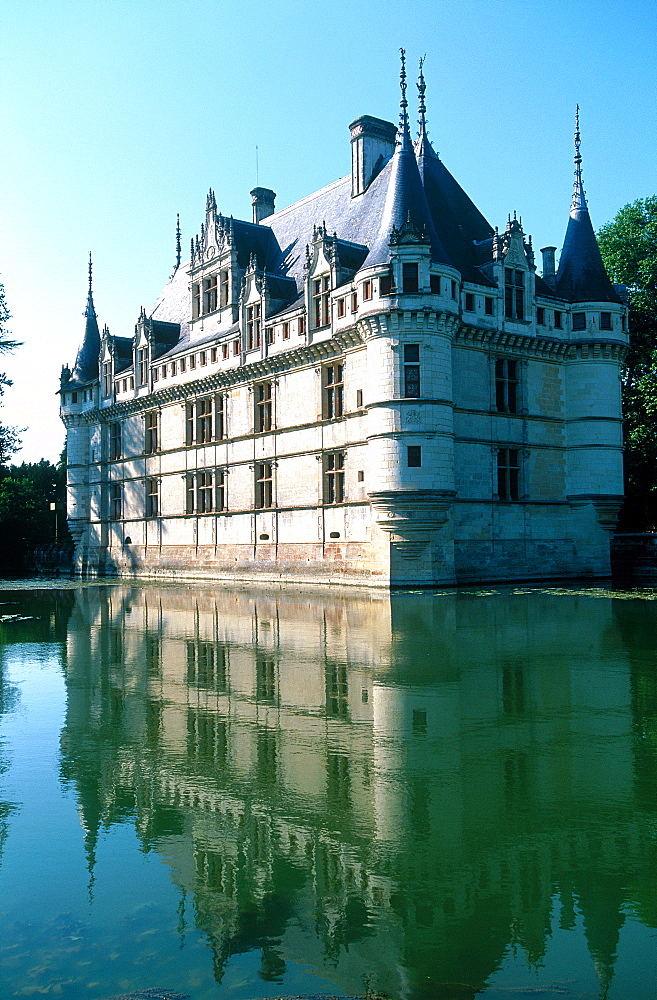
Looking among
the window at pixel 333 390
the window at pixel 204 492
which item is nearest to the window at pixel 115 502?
the window at pixel 204 492

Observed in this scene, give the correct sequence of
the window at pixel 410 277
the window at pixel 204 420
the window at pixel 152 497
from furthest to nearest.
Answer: the window at pixel 152 497
the window at pixel 204 420
the window at pixel 410 277

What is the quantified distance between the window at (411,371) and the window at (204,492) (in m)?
15.5

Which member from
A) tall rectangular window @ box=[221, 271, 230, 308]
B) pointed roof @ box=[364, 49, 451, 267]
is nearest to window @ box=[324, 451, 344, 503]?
pointed roof @ box=[364, 49, 451, 267]

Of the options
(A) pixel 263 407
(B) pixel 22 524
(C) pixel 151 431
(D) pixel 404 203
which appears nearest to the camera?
(D) pixel 404 203

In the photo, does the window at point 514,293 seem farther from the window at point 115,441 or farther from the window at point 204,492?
the window at point 115,441

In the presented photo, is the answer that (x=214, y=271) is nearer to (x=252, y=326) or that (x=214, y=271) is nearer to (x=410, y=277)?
(x=252, y=326)

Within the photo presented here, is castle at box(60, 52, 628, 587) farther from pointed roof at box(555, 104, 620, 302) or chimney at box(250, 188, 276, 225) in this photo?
chimney at box(250, 188, 276, 225)

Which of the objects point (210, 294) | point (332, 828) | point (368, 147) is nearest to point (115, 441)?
point (210, 294)

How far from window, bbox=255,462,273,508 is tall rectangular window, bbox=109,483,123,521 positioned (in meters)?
15.3

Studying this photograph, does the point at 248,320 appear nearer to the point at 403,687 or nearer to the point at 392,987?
the point at 403,687

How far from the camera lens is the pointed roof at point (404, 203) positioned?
28.9 metres

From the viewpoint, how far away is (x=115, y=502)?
165ft

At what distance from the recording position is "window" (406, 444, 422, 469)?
28.0 metres

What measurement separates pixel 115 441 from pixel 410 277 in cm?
→ 2753
